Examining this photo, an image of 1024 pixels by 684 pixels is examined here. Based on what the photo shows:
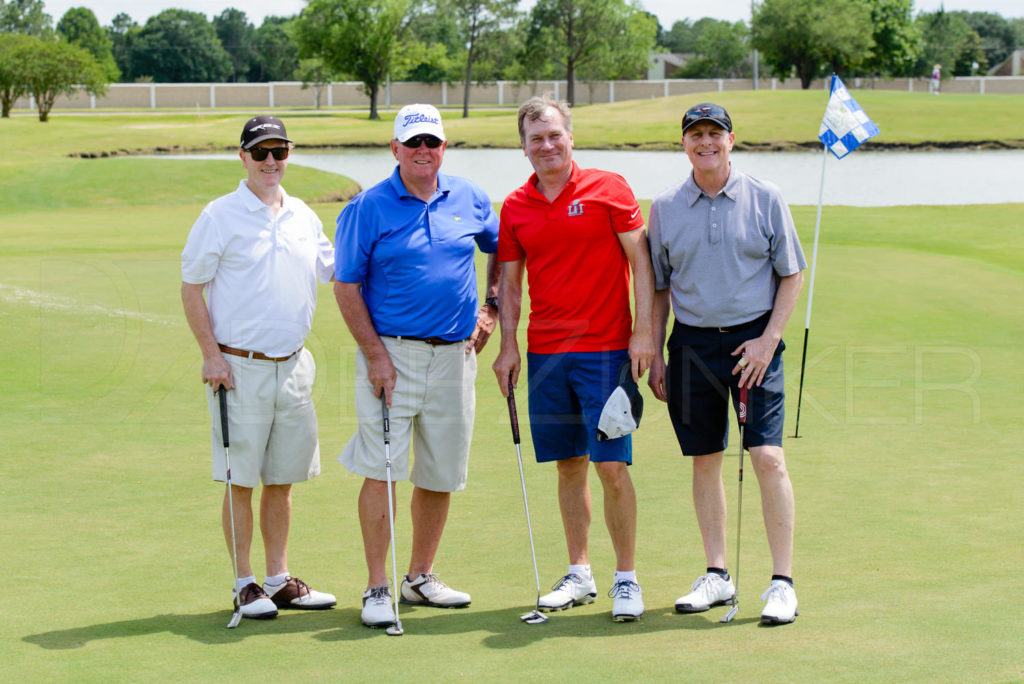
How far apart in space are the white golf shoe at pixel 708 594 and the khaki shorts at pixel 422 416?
108 cm

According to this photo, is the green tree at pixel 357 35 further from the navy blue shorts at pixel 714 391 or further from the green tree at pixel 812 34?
the navy blue shorts at pixel 714 391

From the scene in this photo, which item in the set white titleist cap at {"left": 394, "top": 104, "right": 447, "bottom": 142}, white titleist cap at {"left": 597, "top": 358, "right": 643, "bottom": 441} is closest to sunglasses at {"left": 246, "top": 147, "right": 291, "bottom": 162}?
white titleist cap at {"left": 394, "top": 104, "right": 447, "bottom": 142}

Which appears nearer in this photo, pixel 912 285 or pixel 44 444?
pixel 44 444

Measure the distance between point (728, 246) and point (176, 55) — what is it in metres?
119

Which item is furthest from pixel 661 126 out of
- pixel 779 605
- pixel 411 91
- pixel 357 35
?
pixel 779 605

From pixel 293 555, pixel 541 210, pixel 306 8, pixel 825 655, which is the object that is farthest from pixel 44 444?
pixel 306 8

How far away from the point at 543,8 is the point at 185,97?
29530 mm

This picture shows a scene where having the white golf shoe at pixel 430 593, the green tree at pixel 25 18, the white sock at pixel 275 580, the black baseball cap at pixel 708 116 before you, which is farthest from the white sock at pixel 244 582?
the green tree at pixel 25 18

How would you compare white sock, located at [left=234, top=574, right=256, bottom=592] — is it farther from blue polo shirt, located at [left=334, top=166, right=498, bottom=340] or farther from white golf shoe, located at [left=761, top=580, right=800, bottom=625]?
white golf shoe, located at [left=761, top=580, right=800, bottom=625]

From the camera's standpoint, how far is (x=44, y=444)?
7016 millimetres

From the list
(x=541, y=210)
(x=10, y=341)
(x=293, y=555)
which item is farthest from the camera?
(x=10, y=341)

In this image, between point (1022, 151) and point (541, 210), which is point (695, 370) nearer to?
point (541, 210)

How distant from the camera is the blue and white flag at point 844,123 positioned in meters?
9.08

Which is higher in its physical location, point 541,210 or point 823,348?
point 541,210
